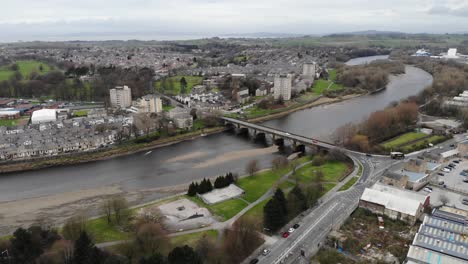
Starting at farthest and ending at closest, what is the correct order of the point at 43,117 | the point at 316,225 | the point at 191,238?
the point at 43,117 → the point at 316,225 → the point at 191,238

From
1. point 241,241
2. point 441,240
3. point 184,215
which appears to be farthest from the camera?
point 184,215

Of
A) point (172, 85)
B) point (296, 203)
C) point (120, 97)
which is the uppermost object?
point (172, 85)

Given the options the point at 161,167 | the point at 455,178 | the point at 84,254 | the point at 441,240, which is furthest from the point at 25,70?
the point at 441,240

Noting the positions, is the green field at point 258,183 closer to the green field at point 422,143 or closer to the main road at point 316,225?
the main road at point 316,225

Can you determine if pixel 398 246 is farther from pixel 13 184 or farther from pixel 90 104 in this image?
pixel 90 104

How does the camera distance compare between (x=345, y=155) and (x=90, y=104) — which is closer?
(x=345, y=155)

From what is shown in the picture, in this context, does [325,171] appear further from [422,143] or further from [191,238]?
[191,238]

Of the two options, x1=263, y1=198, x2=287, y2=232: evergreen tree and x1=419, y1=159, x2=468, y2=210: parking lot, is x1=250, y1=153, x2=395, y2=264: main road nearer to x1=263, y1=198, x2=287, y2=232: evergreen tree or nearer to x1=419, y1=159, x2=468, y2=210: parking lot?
x1=263, y1=198, x2=287, y2=232: evergreen tree

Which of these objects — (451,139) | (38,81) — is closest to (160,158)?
(451,139)
